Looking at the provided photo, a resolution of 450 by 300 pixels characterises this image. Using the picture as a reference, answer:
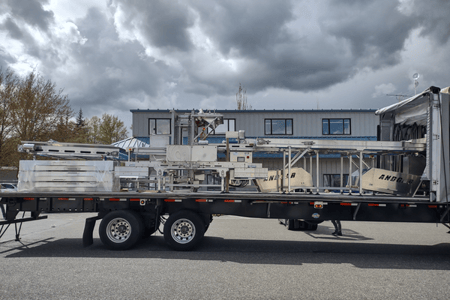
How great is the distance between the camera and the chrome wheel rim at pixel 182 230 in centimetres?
814

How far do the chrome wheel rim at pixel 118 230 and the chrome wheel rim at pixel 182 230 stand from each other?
1081 mm

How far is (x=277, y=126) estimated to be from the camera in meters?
23.9

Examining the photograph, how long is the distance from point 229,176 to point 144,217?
234cm

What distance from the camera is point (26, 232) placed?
11.1 m

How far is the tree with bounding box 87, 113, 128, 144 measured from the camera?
4150 cm

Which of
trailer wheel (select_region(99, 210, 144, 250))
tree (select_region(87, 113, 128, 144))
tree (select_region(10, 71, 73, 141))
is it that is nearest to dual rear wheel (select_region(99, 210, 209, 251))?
trailer wheel (select_region(99, 210, 144, 250))

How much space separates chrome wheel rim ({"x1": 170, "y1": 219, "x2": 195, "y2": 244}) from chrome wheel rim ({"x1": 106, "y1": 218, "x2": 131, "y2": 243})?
1081 millimetres

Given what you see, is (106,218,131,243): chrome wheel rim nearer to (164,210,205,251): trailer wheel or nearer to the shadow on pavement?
the shadow on pavement

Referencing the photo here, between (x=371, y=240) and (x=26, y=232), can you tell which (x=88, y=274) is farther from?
(x=371, y=240)

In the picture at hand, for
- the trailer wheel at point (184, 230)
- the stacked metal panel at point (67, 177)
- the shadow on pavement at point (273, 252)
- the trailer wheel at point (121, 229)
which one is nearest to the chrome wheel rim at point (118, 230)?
the trailer wheel at point (121, 229)

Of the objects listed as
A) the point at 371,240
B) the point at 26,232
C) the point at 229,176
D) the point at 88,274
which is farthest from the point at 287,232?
the point at 26,232

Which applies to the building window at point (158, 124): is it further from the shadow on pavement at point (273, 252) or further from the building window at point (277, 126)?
the shadow on pavement at point (273, 252)

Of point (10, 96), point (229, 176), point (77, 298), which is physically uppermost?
point (10, 96)

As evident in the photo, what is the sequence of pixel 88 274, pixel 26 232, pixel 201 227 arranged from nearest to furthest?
pixel 88 274, pixel 201 227, pixel 26 232
